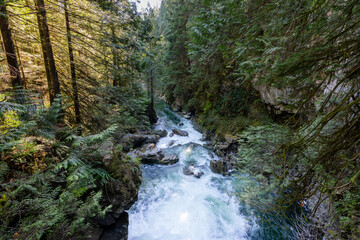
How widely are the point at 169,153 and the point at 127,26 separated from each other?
8.16m

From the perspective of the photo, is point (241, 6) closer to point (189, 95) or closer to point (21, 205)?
point (21, 205)

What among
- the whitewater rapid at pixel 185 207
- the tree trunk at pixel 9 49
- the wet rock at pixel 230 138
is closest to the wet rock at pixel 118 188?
the whitewater rapid at pixel 185 207

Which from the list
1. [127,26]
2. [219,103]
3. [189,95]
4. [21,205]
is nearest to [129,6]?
[127,26]

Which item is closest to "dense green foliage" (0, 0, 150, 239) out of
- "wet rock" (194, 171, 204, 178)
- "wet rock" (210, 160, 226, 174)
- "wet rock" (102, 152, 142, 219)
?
"wet rock" (102, 152, 142, 219)

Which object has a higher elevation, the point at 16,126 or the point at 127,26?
the point at 127,26

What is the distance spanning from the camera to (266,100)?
8.98 metres

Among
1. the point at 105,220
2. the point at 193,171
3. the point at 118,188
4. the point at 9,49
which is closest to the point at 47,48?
the point at 9,49

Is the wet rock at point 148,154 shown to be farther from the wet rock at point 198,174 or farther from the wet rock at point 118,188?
the wet rock at point 118,188

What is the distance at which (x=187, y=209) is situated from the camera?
6605 millimetres

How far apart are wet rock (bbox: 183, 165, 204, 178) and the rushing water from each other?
201 mm

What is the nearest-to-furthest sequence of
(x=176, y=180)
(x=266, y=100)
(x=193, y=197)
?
(x=193, y=197), (x=176, y=180), (x=266, y=100)

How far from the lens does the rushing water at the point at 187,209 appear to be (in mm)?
5586

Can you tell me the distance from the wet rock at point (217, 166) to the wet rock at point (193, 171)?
0.80 m

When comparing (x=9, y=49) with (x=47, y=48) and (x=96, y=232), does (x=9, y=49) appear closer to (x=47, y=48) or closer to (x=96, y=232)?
(x=47, y=48)
